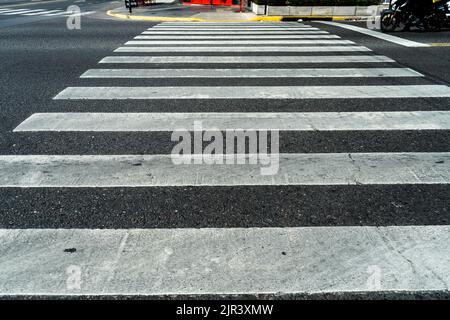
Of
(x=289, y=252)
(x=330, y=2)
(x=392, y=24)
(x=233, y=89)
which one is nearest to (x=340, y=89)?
(x=233, y=89)

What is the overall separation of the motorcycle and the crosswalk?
5.37 meters

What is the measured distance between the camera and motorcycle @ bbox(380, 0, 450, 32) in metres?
11.6

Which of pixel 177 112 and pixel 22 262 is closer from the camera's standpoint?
pixel 22 262

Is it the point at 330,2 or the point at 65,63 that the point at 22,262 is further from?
the point at 330,2

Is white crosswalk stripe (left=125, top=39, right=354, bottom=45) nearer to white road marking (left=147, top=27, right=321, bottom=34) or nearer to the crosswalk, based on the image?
white road marking (left=147, top=27, right=321, bottom=34)

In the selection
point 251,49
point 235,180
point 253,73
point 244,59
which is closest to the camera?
point 235,180

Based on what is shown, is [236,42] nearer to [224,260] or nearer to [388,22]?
[388,22]

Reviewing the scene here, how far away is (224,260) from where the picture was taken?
8.20 ft

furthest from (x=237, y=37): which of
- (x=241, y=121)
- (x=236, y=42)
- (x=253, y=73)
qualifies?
(x=241, y=121)

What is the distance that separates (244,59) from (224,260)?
21.1ft

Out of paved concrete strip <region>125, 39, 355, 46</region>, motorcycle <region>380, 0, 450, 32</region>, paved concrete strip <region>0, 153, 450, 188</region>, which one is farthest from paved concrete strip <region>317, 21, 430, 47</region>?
paved concrete strip <region>0, 153, 450, 188</region>

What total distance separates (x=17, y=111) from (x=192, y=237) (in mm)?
3783

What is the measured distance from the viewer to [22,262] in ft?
8.08
